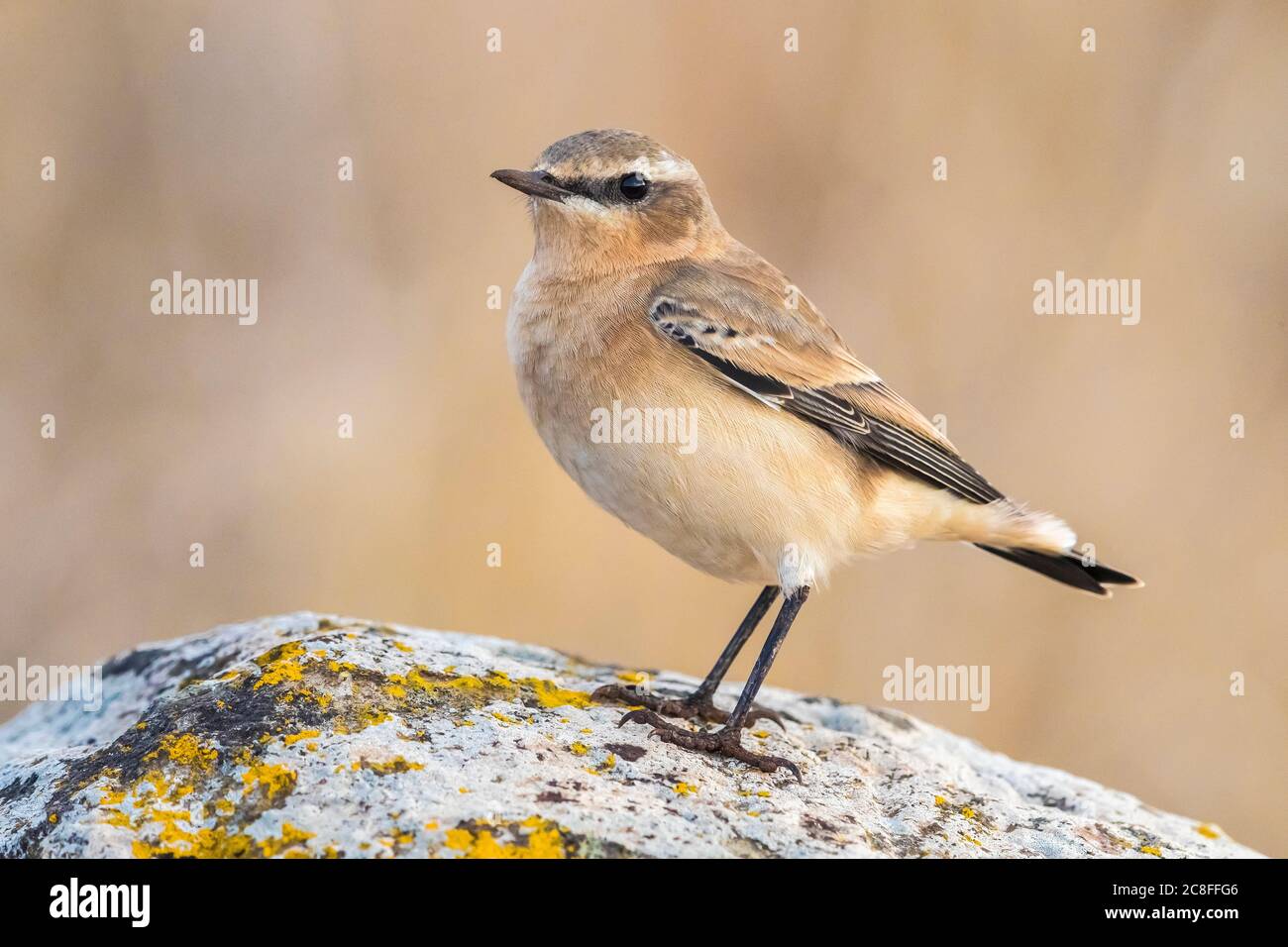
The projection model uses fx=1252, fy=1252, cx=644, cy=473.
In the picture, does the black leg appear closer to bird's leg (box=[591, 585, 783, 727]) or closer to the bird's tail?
bird's leg (box=[591, 585, 783, 727])

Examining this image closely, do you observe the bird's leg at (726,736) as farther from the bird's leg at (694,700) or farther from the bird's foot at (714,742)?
the bird's leg at (694,700)

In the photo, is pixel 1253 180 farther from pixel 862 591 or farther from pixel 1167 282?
pixel 862 591

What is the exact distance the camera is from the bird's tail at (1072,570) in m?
6.65

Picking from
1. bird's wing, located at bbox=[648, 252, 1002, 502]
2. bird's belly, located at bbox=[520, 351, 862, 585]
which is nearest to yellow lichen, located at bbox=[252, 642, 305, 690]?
bird's belly, located at bbox=[520, 351, 862, 585]

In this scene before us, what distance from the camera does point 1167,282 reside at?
31.6 feet

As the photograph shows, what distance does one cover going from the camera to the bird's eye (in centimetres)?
612

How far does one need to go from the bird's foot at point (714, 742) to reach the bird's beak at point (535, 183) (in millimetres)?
2506

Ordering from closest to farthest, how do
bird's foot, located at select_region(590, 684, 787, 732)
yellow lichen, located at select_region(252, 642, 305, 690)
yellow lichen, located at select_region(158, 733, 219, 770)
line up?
yellow lichen, located at select_region(158, 733, 219, 770) → yellow lichen, located at select_region(252, 642, 305, 690) → bird's foot, located at select_region(590, 684, 787, 732)

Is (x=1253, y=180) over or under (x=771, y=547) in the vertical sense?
over

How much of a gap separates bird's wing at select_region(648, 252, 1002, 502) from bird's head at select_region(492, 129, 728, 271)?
27cm

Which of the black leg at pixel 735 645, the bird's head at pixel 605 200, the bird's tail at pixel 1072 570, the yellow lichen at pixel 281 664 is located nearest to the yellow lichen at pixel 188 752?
the yellow lichen at pixel 281 664

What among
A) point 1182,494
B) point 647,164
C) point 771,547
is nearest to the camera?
point 771,547
